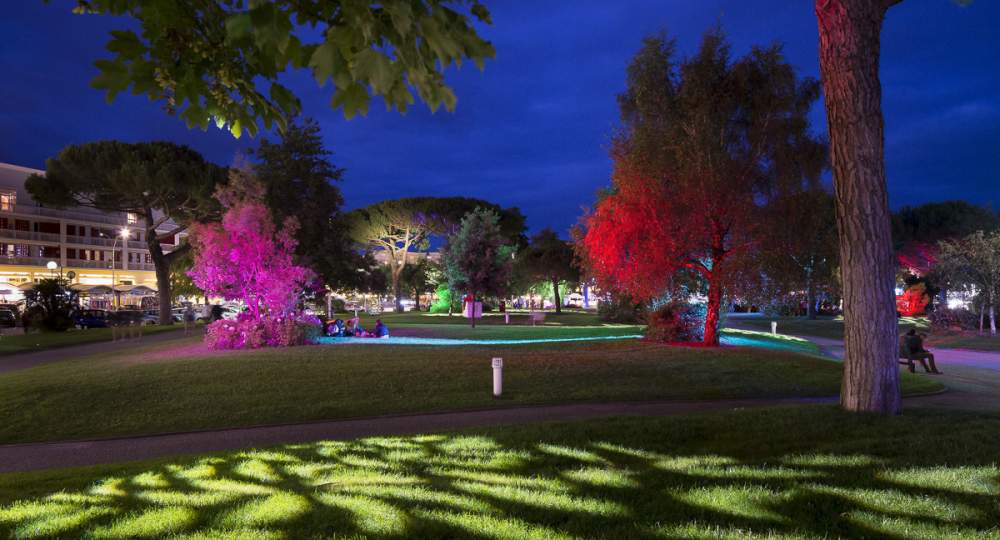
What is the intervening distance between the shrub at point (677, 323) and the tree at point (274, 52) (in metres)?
17.1

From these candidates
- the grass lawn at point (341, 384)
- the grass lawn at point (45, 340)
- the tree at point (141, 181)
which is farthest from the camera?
the tree at point (141, 181)

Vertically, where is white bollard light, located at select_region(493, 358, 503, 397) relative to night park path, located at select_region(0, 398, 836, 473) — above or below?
above

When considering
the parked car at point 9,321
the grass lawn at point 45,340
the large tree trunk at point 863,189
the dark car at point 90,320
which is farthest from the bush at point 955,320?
the parked car at point 9,321

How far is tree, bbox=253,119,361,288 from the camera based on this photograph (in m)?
29.5

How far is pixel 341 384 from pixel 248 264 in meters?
8.06

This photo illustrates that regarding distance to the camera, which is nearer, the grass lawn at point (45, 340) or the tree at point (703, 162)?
the tree at point (703, 162)

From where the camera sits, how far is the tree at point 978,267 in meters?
26.2

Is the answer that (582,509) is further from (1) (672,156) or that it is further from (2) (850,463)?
(1) (672,156)

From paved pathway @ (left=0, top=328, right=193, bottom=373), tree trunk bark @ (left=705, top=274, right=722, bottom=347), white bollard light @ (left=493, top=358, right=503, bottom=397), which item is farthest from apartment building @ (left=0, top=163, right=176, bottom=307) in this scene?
white bollard light @ (left=493, top=358, right=503, bottom=397)

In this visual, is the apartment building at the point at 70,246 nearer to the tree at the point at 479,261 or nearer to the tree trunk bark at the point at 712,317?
the tree at the point at 479,261

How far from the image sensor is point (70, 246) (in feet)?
196

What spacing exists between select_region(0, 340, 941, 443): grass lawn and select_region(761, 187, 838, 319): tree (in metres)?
3.20

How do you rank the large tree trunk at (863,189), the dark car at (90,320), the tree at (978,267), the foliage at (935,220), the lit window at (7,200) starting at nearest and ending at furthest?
1. the large tree trunk at (863,189)
2. the tree at (978,267)
3. the dark car at (90,320)
4. the foliage at (935,220)
5. the lit window at (7,200)

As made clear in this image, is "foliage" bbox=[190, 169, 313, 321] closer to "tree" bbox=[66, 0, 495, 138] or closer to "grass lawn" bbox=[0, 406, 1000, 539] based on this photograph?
"grass lawn" bbox=[0, 406, 1000, 539]
